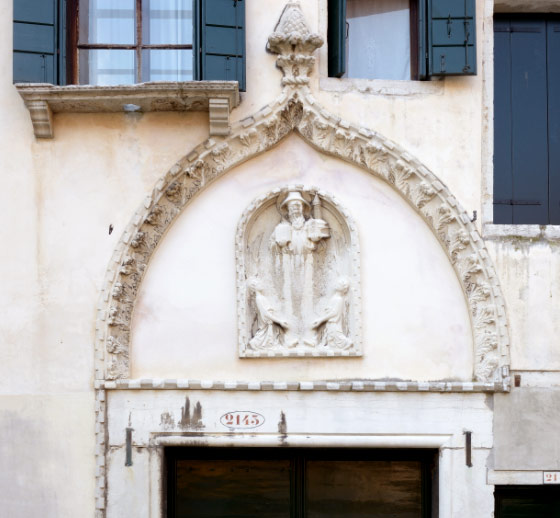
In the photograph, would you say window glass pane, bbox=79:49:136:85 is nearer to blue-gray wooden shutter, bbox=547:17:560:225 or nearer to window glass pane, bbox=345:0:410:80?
window glass pane, bbox=345:0:410:80

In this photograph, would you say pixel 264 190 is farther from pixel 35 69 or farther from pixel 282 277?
pixel 35 69

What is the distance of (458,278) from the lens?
8.19 meters

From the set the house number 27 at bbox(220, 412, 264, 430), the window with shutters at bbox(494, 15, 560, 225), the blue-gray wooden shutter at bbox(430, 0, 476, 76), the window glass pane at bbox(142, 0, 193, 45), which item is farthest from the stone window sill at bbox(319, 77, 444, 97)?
the house number 27 at bbox(220, 412, 264, 430)

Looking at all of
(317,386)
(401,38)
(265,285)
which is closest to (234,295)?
(265,285)

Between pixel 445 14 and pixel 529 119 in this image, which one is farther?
pixel 529 119

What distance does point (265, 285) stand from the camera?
26.9 ft

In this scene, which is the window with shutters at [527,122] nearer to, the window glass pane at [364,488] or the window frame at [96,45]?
the window glass pane at [364,488]

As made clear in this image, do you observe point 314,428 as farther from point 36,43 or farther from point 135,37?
point 36,43

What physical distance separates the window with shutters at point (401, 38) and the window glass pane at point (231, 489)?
3.23 meters

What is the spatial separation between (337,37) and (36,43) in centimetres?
234

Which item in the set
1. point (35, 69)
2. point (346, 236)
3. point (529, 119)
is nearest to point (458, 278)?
point (346, 236)

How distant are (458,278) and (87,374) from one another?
2.98 m

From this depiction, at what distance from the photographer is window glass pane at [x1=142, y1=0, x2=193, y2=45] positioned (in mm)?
8398

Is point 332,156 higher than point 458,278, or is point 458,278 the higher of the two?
point 332,156
